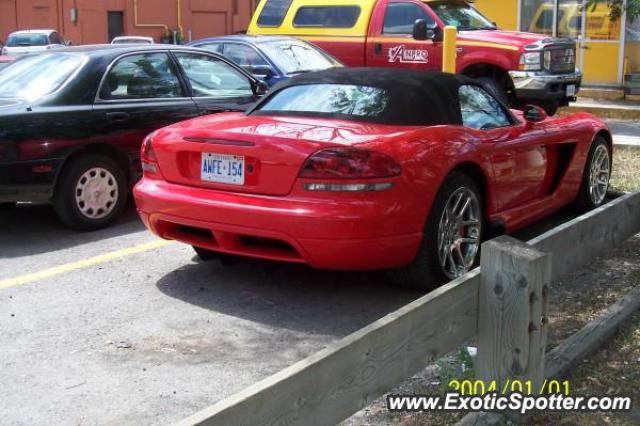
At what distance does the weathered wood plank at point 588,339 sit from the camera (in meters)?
3.73

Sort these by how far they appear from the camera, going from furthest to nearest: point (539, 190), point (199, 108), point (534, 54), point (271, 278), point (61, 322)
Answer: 1. point (534, 54)
2. point (199, 108)
3. point (539, 190)
4. point (271, 278)
5. point (61, 322)

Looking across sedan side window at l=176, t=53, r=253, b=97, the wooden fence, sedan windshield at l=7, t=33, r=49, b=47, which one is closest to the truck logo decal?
sedan side window at l=176, t=53, r=253, b=97

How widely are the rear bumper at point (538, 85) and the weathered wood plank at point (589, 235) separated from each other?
6571 millimetres

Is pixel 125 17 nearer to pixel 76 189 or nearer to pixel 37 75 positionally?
pixel 37 75

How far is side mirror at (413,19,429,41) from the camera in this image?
12.0m

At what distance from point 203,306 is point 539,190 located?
2788 millimetres

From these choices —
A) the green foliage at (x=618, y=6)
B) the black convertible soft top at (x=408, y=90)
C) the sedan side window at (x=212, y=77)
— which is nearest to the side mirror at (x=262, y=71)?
the sedan side window at (x=212, y=77)

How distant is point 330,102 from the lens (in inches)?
214

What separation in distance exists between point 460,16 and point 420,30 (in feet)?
4.46

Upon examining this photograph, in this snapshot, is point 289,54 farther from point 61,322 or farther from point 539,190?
point 61,322

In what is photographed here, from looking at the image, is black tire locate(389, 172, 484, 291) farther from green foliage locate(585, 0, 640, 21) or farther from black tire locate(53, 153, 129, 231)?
black tire locate(53, 153, 129, 231)

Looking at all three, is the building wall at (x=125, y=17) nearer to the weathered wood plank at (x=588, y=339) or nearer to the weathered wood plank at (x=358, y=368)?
the weathered wood plank at (x=588, y=339)

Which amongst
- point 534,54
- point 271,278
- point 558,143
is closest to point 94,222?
point 271,278

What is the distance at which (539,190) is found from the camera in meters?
6.25
